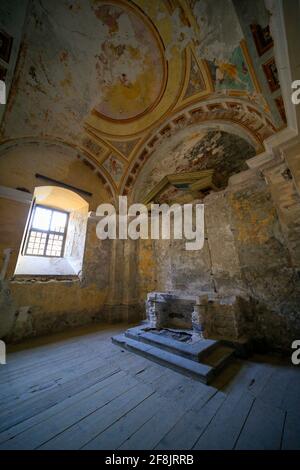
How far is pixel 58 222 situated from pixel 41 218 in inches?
21.9

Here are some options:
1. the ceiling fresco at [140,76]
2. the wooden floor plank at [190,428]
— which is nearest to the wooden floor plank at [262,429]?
the wooden floor plank at [190,428]

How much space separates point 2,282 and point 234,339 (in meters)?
5.09

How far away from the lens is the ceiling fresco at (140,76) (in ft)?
10.3

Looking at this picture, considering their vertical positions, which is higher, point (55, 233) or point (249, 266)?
point (55, 233)

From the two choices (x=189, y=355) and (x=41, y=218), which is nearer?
(x=189, y=355)

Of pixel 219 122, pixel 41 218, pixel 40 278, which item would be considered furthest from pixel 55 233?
pixel 219 122

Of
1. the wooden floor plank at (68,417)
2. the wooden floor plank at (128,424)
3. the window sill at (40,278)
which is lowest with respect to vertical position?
the wooden floor plank at (68,417)

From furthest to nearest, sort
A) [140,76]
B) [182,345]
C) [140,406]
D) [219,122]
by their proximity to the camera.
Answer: [219,122], [140,76], [182,345], [140,406]

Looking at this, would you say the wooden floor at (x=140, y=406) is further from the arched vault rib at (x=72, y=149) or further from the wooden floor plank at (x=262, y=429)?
the arched vault rib at (x=72, y=149)

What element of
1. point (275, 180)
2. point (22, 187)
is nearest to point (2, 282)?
point (22, 187)

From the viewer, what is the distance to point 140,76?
4508 millimetres

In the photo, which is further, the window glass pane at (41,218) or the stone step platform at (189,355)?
the window glass pane at (41,218)

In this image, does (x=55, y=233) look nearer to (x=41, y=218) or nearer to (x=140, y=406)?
(x=41, y=218)

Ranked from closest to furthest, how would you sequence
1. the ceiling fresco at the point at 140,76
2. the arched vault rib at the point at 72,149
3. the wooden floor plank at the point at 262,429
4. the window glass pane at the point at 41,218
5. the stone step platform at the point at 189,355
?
the wooden floor plank at the point at 262,429 → the stone step platform at the point at 189,355 → the ceiling fresco at the point at 140,76 → the arched vault rib at the point at 72,149 → the window glass pane at the point at 41,218
